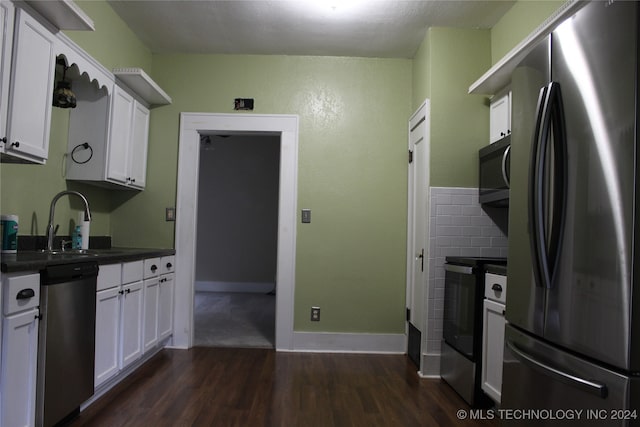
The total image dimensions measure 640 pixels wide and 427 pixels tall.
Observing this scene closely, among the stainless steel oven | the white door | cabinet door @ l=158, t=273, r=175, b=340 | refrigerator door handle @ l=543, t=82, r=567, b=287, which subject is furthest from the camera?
cabinet door @ l=158, t=273, r=175, b=340

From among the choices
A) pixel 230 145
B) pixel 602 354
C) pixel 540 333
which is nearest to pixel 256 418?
pixel 540 333

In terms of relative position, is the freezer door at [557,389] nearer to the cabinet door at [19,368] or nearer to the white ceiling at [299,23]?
the cabinet door at [19,368]

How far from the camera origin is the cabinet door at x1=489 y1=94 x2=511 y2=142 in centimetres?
268

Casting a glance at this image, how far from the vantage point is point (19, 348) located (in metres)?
1.64

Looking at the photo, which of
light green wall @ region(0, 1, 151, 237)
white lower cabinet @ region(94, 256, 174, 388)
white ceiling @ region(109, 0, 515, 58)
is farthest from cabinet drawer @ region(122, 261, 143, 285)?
white ceiling @ region(109, 0, 515, 58)

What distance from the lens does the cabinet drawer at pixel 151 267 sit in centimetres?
289

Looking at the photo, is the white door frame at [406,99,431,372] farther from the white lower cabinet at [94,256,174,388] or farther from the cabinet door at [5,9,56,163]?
the cabinet door at [5,9,56,163]

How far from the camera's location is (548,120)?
4.10 ft

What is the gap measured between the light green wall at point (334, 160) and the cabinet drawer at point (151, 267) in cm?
55

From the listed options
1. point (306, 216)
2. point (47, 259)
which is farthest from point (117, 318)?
point (306, 216)

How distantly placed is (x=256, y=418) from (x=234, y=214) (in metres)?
4.95

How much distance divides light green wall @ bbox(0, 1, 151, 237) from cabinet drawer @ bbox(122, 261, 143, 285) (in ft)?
1.79

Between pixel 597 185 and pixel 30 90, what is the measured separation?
7.93 feet

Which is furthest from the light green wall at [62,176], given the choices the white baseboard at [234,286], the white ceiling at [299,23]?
the white baseboard at [234,286]
